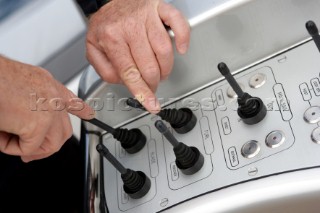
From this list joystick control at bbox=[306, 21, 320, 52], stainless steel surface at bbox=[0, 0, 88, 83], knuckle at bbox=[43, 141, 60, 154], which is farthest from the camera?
stainless steel surface at bbox=[0, 0, 88, 83]

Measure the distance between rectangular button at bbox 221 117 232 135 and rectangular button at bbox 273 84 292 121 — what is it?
6 centimetres

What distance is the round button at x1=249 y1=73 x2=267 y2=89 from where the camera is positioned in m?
0.54

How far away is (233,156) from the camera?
496mm

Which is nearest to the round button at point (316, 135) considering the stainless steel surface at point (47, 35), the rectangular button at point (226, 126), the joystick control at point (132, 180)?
the rectangular button at point (226, 126)

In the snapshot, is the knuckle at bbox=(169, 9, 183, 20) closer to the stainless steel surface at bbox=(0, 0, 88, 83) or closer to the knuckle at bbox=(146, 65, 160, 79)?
the knuckle at bbox=(146, 65, 160, 79)

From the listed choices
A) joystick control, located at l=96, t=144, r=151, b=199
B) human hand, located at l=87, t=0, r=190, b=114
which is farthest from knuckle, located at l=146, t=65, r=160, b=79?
joystick control, located at l=96, t=144, r=151, b=199

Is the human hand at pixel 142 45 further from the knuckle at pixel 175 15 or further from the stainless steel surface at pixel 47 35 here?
the stainless steel surface at pixel 47 35

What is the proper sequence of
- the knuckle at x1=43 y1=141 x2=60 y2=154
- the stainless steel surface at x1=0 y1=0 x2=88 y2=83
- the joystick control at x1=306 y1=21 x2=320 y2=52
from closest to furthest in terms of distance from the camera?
1. the joystick control at x1=306 y1=21 x2=320 y2=52
2. the knuckle at x1=43 y1=141 x2=60 y2=154
3. the stainless steel surface at x1=0 y1=0 x2=88 y2=83

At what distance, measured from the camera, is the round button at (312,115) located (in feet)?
1.51

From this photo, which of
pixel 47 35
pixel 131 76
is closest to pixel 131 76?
pixel 131 76

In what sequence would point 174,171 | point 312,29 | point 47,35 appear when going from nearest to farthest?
point 312,29
point 174,171
point 47,35

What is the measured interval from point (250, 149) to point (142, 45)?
186mm

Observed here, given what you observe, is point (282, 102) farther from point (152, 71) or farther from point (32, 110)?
point (32, 110)

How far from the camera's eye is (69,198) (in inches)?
32.0
